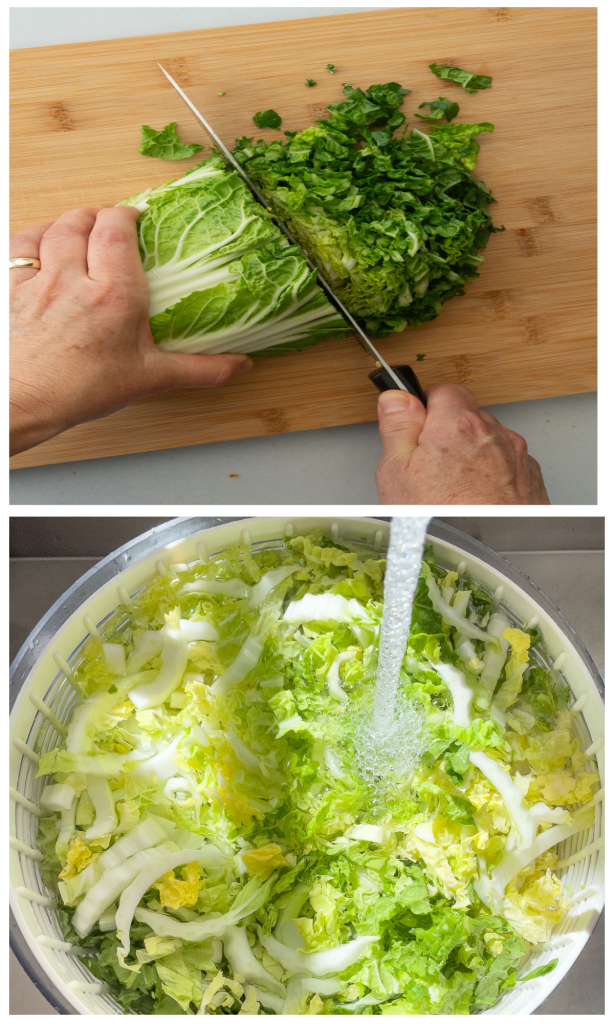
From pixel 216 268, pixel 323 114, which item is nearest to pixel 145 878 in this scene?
pixel 216 268

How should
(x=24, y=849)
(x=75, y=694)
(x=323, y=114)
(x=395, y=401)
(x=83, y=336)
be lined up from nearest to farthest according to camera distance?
(x=24, y=849), (x=75, y=694), (x=83, y=336), (x=395, y=401), (x=323, y=114)

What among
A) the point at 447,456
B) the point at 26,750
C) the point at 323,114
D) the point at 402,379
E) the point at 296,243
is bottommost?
the point at 26,750

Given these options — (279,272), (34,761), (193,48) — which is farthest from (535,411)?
(34,761)

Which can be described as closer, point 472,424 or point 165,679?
point 165,679

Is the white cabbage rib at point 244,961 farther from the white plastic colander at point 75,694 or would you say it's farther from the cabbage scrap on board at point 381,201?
the cabbage scrap on board at point 381,201

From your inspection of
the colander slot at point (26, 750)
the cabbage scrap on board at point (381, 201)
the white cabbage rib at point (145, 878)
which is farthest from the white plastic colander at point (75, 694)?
the cabbage scrap on board at point (381, 201)

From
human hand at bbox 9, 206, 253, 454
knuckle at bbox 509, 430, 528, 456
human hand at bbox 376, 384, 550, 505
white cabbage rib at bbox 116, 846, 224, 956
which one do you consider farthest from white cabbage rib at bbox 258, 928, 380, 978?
human hand at bbox 9, 206, 253, 454

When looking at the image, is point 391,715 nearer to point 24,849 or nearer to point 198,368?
point 24,849

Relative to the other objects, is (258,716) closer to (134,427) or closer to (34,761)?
(34,761)
